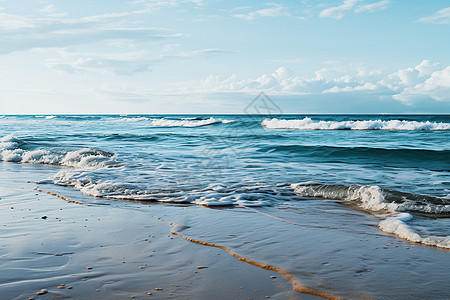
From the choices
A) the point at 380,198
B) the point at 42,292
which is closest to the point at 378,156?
the point at 380,198

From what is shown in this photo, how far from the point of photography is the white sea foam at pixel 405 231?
13.9ft

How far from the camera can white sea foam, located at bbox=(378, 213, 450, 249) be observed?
423 centimetres

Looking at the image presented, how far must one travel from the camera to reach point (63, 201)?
6.64m

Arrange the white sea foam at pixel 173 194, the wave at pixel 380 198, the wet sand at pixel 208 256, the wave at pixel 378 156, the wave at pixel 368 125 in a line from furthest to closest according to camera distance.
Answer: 1. the wave at pixel 368 125
2. the wave at pixel 378 156
3. the white sea foam at pixel 173 194
4. the wave at pixel 380 198
5. the wet sand at pixel 208 256

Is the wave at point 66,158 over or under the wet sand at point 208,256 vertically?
over

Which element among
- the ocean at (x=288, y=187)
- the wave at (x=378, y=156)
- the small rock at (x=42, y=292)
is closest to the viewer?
the small rock at (x=42, y=292)

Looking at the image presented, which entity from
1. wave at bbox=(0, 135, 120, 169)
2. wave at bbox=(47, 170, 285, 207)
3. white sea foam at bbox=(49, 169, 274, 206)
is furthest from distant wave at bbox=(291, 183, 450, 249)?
wave at bbox=(0, 135, 120, 169)

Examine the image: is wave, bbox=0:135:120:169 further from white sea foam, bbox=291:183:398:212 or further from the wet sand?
white sea foam, bbox=291:183:398:212

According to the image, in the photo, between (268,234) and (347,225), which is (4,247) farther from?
(347,225)

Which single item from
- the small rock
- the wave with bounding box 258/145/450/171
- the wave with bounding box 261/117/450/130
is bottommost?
the small rock

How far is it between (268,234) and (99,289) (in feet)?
7.37

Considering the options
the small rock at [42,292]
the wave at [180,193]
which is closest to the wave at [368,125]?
the wave at [180,193]

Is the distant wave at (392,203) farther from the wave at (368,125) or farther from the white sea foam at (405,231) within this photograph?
the wave at (368,125)

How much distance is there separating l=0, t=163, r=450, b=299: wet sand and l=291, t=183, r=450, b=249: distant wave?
0.23m
